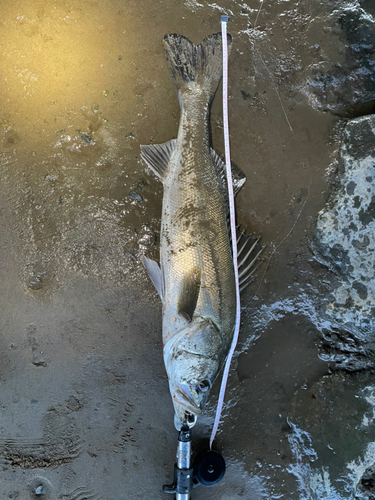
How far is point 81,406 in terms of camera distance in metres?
3.45

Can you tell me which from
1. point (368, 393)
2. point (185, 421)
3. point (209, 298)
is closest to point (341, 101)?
point (209, 298)

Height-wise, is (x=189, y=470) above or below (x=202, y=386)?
below

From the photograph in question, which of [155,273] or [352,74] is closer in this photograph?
[155,273]

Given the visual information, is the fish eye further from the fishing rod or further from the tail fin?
the tail fin

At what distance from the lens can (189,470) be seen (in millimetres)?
2980

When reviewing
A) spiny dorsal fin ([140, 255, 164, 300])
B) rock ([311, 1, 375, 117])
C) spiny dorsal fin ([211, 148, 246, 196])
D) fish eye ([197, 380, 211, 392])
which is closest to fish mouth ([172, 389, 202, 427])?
fish eye ([197, 380, 211, 392])

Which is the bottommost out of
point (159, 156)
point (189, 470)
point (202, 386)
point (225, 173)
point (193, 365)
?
point (189, 470)

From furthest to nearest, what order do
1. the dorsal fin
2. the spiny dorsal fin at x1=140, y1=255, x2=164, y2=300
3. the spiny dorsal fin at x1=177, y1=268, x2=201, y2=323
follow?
1. the dorsal fin
2. the spiny dorsal fin at x1=140, y1=255, x2=164, y2=300
3. the spiny dorsal fin at x1=177, y1=268, x2=201, y2=323

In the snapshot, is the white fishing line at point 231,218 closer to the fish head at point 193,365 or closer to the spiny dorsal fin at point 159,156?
the fish head at point 193,365

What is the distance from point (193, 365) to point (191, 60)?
3035 mm

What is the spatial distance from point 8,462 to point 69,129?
12.1 ft

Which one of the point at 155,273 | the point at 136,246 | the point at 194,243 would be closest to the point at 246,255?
the point at 194,243

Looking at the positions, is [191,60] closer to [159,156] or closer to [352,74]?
[159,156]

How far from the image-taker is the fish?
281 centimetres
